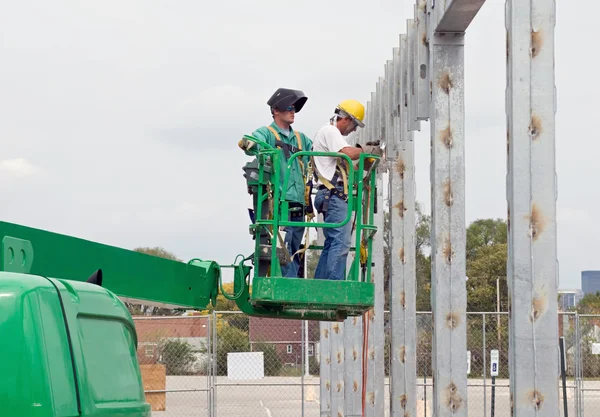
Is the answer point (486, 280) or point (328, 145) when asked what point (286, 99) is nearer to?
point (328, 145)

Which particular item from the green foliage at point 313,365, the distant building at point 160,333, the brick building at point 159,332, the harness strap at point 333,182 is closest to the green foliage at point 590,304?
the green foliage at point 313,365

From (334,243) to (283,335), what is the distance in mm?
31226

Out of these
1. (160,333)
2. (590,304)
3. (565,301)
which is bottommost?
(160,333)

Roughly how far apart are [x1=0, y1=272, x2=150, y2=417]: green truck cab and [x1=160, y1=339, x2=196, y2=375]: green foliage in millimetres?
17949

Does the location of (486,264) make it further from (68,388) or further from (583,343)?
(68,388)

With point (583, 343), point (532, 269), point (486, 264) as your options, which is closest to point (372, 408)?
point (532, 269)

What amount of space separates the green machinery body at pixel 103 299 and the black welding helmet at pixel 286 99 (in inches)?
30.7

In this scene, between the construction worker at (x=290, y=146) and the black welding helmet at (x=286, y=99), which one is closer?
the construction worker at (x=290, y=146)

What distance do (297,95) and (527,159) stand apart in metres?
2.86

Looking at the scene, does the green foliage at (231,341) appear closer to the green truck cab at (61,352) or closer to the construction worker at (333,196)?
the construction worker at (333,196)

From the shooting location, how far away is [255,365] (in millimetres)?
21375

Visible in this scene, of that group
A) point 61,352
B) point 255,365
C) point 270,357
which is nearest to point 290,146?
point 61,352

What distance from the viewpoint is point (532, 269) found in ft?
20.8

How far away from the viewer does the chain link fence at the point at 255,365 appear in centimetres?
2059
